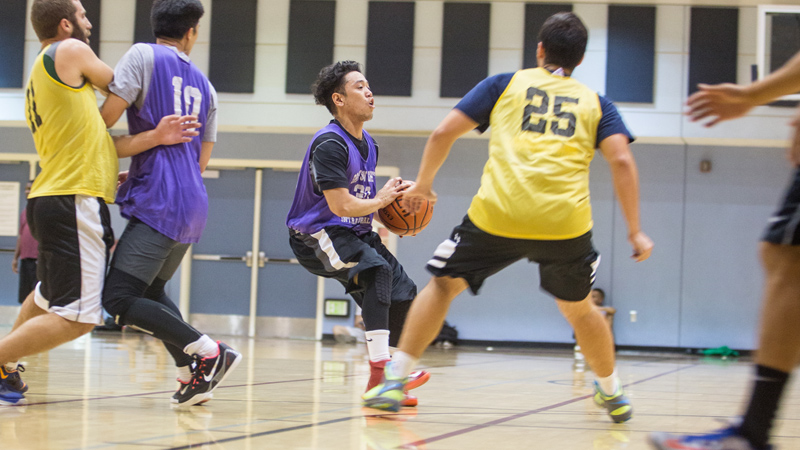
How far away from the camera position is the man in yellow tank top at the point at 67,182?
2793mm

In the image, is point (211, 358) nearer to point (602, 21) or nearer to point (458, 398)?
point (458, 398)

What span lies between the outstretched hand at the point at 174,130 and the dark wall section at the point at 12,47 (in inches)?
353

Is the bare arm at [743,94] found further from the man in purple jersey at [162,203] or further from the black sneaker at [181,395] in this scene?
the black sneaker at [181,395]

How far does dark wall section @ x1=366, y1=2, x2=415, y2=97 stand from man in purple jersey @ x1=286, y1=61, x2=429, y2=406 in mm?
6858

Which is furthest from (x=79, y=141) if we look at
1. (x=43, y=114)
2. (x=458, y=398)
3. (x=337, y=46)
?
(x=337, y=46)

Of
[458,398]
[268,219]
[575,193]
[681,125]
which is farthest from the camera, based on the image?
[268,219]

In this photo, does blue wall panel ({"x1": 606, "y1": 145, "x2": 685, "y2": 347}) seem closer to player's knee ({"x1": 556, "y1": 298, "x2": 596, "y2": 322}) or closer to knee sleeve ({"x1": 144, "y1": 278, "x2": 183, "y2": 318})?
player's knee ({"x1": 556, "y1": 298, "x2": 596, "y2": 322})

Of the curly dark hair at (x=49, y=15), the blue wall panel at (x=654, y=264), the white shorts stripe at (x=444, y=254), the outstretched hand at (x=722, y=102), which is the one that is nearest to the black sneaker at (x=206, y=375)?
the white shorts stripe at (x=444, y=254)

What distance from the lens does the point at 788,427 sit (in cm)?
301

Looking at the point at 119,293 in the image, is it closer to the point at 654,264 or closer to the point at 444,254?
the point at 444,254

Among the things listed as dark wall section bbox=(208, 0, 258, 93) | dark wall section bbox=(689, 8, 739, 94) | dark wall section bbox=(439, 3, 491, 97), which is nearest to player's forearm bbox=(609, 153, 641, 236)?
dark wall section bbox=(439, 3, 491, 97)

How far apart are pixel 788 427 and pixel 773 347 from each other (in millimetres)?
1557

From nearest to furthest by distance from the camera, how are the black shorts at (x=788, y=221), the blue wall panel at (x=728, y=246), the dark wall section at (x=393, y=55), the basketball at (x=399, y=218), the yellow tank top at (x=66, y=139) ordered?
the black shorts at (x=788, y=221), the yellow tank top at (x=66, y=139), the basketball at (x=399, y=218), the dark wall section at (x=393, y=55), the blue wall panel at (x=728, y=246)

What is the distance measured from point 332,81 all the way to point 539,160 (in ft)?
4.55
